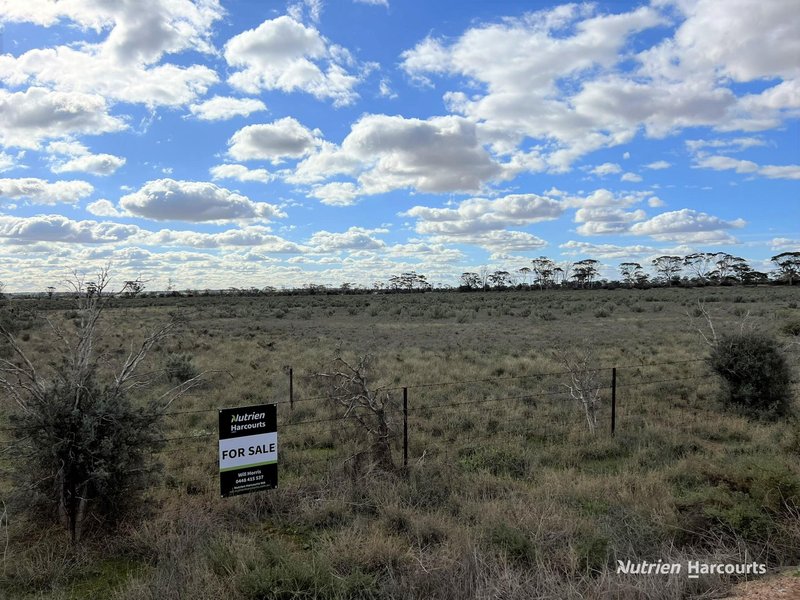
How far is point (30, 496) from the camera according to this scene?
5648 millimetres

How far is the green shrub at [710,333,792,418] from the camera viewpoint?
11242 millimetres

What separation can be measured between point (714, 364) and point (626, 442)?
→ 4384mm

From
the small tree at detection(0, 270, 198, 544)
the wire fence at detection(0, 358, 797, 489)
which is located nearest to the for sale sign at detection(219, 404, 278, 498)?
the small tree at detection(0, 270, 198, 544)

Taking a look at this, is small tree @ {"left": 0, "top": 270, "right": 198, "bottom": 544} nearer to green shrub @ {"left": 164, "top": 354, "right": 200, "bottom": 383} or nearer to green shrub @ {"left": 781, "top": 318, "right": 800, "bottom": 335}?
green shrub @ {"left": 164, "top": 354, "right": 200, "bottom": 383}

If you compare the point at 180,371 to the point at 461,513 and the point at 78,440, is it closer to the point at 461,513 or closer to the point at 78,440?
the point at 78,440

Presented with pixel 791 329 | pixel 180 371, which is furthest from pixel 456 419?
pixel 791 329

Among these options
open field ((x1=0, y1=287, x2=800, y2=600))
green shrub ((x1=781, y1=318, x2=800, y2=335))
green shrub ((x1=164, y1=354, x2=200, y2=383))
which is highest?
green shrub ((x1=781, y1=318, x2=800, y2=335))

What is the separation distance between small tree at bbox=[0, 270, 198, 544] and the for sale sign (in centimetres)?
96

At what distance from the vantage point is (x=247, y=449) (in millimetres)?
6148

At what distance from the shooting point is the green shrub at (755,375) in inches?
443

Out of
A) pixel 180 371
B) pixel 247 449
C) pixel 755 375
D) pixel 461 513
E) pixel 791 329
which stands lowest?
pixel 461 513

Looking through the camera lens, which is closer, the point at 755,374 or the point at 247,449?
the point at 247,449

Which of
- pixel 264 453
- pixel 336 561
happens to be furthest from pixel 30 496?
pixel 336 561

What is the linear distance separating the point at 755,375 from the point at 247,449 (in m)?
10.6
